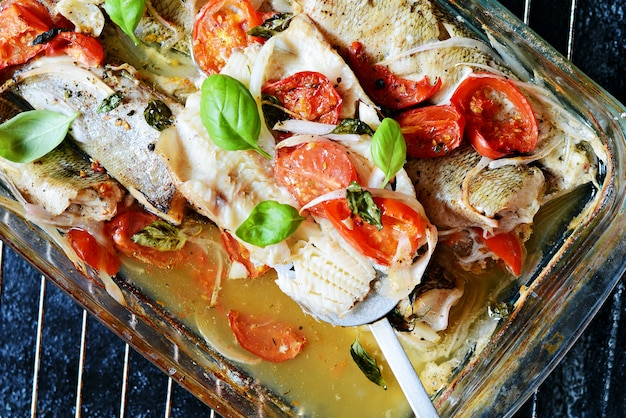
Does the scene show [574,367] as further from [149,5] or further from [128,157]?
[149,5]

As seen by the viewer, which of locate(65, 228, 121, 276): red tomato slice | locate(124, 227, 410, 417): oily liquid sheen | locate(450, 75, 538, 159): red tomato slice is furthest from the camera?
locate(124, 227, 410, 417): oily liquid sheen

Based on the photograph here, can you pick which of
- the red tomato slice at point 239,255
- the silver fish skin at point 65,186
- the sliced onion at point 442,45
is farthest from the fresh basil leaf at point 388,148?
the silver fish skin at point 65,186

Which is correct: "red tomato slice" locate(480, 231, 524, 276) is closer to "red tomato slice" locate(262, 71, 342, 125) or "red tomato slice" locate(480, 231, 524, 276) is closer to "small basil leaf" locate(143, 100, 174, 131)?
"red tomato slice" locate(262, 71, 342, 125)

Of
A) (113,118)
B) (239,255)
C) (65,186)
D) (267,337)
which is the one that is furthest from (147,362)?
(113,118)

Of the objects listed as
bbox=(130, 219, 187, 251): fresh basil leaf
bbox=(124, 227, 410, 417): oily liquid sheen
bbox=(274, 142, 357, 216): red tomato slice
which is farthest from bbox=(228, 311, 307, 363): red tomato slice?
bbox=(274, 142, 357, 216): red tomato slice

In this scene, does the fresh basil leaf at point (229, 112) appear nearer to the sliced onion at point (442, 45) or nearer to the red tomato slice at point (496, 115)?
the sliced onion at point (442, 45)

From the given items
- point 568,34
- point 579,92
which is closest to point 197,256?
point 579,92
